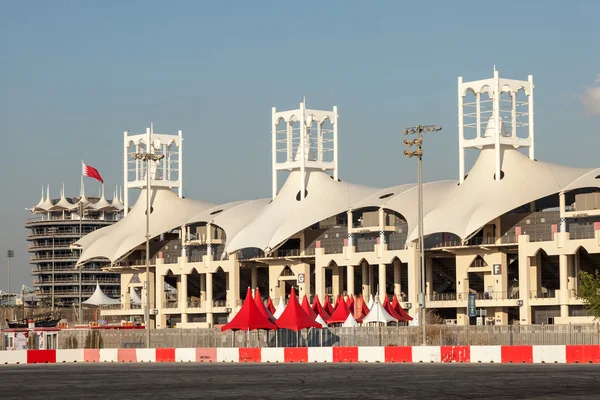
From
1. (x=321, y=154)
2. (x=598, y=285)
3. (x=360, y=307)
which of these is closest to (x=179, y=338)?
(x=360, y=307)

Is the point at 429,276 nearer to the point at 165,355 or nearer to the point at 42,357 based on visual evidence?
the point at 165,355

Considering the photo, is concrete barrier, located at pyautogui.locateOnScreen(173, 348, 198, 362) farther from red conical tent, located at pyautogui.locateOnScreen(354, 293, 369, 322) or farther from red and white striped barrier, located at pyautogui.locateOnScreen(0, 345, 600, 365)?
red conical tent, located at pyautogui.locateOnScreen(354, 293, 369, 322)

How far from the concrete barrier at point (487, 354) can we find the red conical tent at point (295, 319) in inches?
979

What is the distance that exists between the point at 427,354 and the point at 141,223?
96.3 meters

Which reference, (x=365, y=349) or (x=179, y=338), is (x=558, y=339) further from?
(x=179, y=338)

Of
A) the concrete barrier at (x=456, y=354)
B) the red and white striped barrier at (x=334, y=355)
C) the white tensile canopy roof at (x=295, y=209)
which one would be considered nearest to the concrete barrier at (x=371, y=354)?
the red and white striped barrier at (x=334, y=355)

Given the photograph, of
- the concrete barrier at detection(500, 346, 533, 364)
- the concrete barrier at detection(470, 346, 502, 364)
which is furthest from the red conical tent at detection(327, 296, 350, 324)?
the concrete barrier at detection(500, 346, 533, 364)

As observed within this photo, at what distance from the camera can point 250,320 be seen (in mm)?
75688

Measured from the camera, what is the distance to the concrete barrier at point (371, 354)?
187 feet

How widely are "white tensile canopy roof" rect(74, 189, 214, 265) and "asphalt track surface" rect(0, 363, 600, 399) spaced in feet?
324

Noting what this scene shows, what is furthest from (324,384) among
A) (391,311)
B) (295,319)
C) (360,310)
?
(360,310)

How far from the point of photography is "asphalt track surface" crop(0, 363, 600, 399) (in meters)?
29.6

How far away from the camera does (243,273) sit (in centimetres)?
13862

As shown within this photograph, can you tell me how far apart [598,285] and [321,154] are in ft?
150
